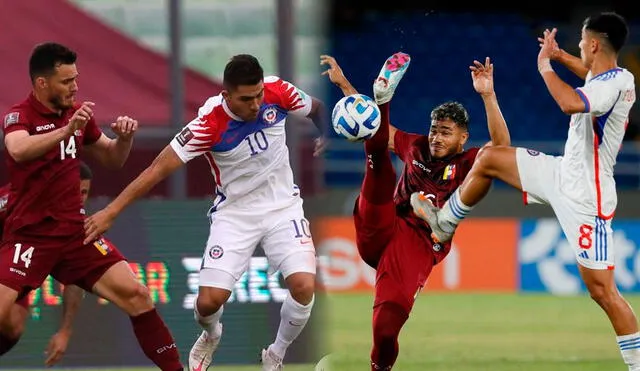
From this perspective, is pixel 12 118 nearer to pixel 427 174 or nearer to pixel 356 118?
pixel 356 118

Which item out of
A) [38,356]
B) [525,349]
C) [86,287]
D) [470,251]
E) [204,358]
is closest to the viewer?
[86,287]

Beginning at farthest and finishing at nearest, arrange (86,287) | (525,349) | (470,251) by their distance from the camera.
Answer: (470,251) → (525,349) → (86,287)

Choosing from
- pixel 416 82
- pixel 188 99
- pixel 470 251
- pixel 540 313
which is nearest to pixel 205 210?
pixel 188 99

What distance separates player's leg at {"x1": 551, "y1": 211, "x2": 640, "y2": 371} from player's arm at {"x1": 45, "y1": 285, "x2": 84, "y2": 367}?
3278mm

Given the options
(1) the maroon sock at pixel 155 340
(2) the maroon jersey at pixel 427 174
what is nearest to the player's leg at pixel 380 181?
(2) the maroon jersey at pixel 427 174

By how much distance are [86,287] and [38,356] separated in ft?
7.78

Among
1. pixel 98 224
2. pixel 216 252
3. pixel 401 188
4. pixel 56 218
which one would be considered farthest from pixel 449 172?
pixel 56 218

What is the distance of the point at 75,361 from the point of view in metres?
10.5

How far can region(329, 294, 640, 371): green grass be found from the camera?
11023mm

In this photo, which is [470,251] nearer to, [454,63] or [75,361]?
[454,63]

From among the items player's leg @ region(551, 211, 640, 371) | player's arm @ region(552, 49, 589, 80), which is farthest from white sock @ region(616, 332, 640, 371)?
player's arm @ region(552, 49, 589, 80)

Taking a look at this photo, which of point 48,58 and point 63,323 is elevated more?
point 48,58

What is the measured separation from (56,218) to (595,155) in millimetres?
3186

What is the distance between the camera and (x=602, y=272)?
8.12 metres
